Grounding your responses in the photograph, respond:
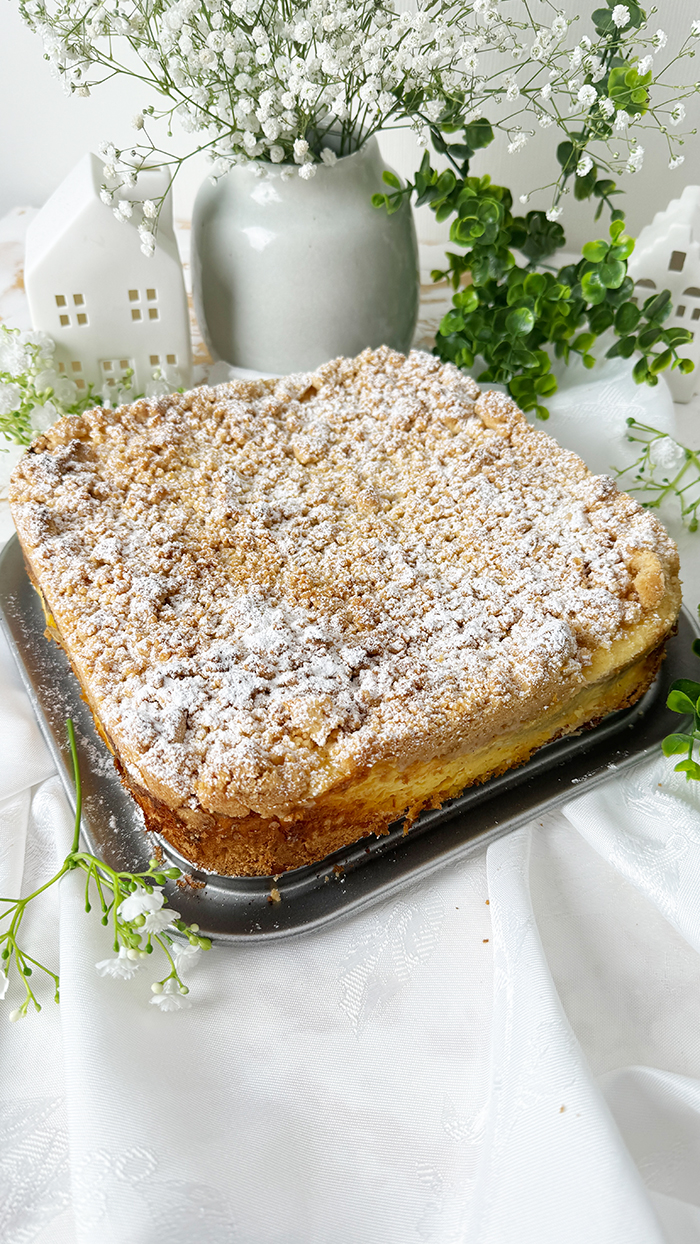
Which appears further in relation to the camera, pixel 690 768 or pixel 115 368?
pixel 115 368

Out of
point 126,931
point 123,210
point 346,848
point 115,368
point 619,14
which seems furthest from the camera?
point 115,368

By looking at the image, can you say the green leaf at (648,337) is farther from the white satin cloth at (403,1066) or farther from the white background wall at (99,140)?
the white satin cloth at (403,1066)

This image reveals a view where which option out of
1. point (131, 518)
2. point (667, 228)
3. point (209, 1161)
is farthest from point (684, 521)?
point (209, 1161)

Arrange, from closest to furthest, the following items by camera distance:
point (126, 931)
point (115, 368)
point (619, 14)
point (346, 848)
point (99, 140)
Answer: point (126, 931), point (346, 848), point (619, 14), point (115, 368), point (99, 140)

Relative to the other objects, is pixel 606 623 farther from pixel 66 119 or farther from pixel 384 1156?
pixel 66 119

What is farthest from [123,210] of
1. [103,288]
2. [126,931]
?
[126,931]

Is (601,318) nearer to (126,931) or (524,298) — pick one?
(524,298)
